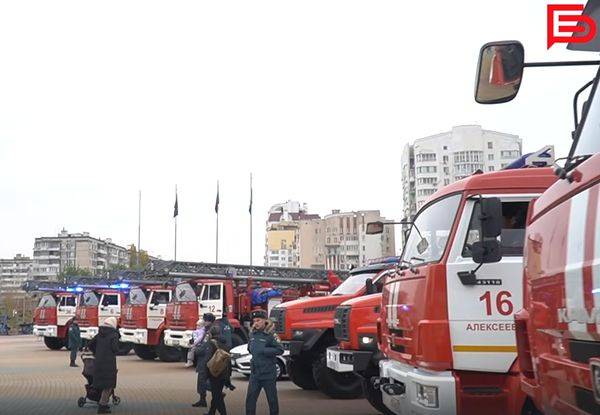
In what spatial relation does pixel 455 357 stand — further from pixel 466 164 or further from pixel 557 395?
pixel 466 164

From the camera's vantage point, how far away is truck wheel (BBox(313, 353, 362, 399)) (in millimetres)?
12023

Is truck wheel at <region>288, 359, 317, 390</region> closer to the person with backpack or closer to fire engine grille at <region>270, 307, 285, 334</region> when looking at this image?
fire engine grille at <region>270, 307, 285, 334</region>

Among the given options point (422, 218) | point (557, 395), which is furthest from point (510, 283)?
point (557, 395)

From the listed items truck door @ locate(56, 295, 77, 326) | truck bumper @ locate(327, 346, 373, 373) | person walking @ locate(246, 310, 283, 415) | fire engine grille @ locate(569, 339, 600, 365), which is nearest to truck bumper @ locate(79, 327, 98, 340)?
truck door @ locate(56, 295, 77, 326)

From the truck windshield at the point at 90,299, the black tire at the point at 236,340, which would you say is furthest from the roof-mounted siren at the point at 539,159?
the truck windshield at the point at 90,299

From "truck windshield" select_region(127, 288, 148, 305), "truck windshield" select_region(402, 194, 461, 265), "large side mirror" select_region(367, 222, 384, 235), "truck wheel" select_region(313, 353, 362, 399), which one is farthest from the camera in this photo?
"truck windshield" select_region(127, 288, 148, 305)

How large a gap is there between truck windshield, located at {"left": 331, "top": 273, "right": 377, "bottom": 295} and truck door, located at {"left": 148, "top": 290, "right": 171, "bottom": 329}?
11.4m

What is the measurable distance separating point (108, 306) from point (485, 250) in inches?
942

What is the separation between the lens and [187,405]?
11.8m

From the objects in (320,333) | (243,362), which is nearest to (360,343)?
(320,333)

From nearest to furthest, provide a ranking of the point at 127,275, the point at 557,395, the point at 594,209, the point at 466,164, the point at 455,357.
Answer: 1. the point at 594,209
2. the point at 557,395
3. the point at 455,357
4. the point at 127,275
5. the point at 466,164

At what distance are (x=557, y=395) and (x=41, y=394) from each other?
12.6 meters

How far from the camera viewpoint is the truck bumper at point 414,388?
5.50 metres

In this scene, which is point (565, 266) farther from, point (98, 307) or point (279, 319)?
point (98, 307)
